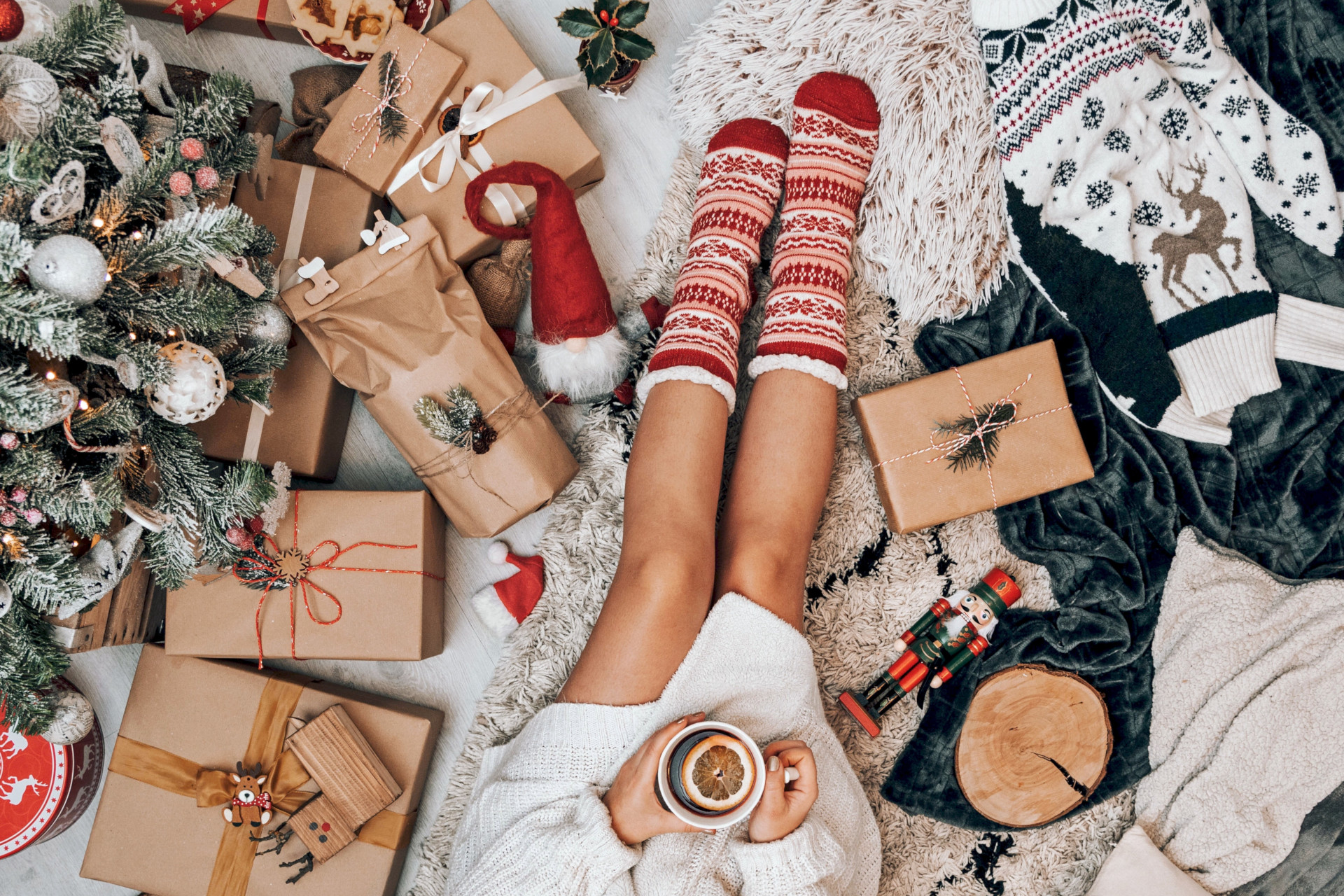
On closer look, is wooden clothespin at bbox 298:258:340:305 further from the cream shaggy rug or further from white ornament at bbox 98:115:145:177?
the cream shaggy rug

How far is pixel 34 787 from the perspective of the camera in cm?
106

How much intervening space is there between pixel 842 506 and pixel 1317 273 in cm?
72

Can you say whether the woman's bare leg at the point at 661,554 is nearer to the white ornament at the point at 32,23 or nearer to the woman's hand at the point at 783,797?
the woman's hand at the point at 783,797

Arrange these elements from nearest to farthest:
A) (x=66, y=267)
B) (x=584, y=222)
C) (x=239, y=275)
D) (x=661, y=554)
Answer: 1. (x=66, y=267)
2. (x=239, y=275)
3. (x=661, y=554)
4. (x=584, y=222)

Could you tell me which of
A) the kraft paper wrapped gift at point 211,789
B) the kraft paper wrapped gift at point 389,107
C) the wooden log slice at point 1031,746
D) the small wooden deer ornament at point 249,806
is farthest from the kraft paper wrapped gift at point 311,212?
the wooden log slice at point 1031,746

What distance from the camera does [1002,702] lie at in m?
1.10

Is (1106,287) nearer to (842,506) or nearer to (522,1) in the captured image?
(842,506)

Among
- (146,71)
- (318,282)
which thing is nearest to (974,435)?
(318,282)

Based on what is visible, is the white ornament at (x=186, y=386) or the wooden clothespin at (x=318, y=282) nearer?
the white ornament at (x=186, y=386)

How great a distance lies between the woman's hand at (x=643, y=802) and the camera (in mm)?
827

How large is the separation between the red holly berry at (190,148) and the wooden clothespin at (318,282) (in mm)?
209

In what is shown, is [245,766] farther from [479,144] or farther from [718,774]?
[479,144]

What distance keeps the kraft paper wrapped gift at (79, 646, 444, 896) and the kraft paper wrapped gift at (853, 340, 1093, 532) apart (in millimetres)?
763

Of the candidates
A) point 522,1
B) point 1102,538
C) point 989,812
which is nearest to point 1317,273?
point 1102,538
